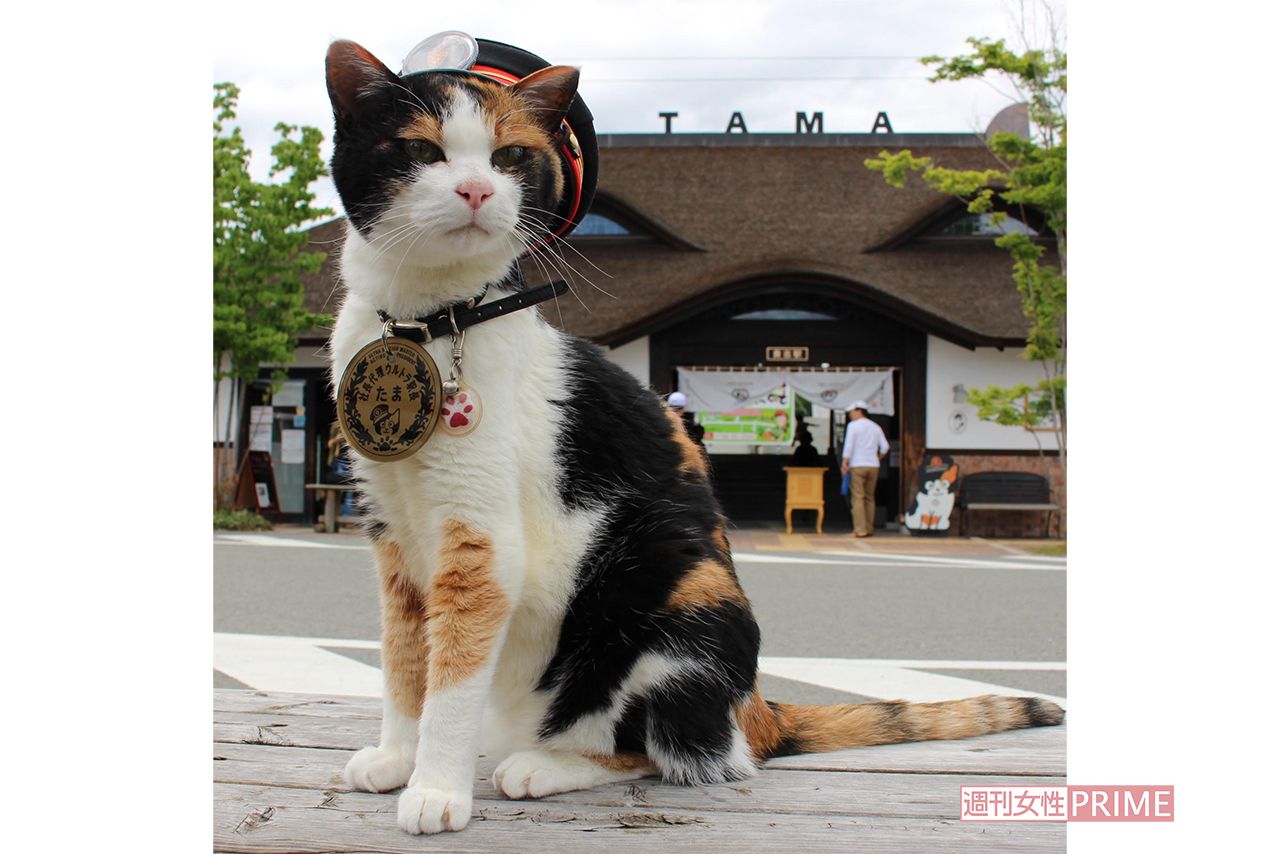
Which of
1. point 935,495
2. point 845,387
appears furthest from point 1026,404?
point 845,387

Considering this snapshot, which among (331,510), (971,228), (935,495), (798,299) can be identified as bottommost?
(331,510)

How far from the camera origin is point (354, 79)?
1.53 metres

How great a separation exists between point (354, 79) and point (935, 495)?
10.7 m

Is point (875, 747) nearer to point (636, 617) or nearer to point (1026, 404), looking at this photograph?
point (636, 617)

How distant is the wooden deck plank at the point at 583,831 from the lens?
1.47m

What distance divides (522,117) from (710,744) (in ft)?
3.72

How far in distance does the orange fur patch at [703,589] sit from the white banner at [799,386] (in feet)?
33.9

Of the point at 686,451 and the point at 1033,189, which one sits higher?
the point at 1033,189

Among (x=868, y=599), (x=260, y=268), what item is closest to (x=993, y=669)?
→ (x=868, y=599)

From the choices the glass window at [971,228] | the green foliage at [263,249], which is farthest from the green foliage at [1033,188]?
the green foliage at [263,249]

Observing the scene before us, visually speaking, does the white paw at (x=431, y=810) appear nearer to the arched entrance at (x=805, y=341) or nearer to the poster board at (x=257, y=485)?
the arched entrance at (x=805, y=341)

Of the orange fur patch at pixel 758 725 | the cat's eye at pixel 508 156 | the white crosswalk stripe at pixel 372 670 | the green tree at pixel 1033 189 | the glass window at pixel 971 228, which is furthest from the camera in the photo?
the glass window at pixel 971 228

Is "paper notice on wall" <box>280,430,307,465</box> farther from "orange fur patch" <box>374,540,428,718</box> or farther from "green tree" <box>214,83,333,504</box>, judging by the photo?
"orange fur patch" <box>374,540,428,718</box>

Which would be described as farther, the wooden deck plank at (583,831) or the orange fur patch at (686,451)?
the orange fur patch at (686,451)
